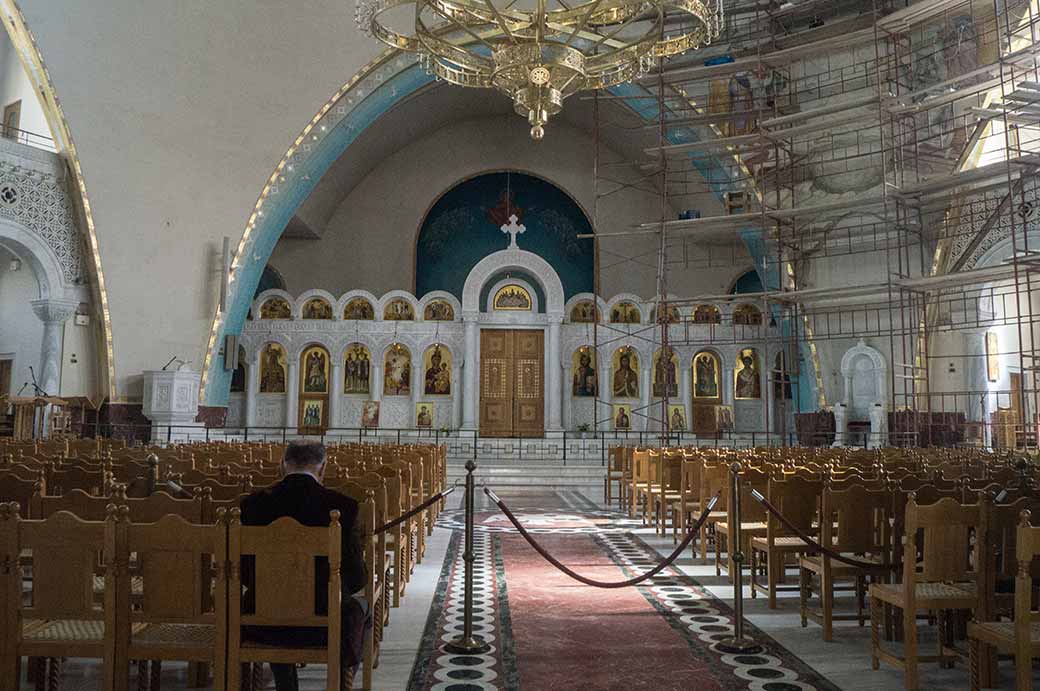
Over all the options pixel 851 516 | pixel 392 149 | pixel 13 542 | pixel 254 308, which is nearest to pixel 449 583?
pixel 851 516

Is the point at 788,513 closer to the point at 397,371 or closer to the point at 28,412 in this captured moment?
the point at 28,412

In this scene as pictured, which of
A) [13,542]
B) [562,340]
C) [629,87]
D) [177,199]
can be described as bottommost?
[13,542]

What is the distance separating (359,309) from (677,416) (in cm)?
895

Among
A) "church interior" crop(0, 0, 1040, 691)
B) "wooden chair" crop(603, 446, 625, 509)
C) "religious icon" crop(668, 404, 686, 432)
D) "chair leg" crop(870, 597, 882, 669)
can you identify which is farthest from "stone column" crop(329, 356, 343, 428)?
"chair leg" crop(870, 597, 882, 669)

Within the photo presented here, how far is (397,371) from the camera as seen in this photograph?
22.7 meters

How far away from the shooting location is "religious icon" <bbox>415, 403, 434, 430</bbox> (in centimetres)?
2242

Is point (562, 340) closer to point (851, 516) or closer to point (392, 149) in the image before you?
point (392, 149)

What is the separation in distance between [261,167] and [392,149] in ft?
26.0

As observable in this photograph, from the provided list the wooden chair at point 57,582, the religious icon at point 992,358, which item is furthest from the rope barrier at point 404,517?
the religious icon at point 992,358

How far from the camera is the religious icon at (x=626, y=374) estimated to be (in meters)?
22.5

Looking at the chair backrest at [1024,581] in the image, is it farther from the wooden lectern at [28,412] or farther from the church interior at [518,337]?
the wooden lectern at [28,412]

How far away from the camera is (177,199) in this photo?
19219 mm

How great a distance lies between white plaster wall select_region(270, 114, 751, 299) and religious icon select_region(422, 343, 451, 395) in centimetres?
475

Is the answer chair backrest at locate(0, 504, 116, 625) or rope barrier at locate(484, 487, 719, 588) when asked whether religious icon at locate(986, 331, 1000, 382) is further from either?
chair backrest at locate(0, 504, 116, 625)
